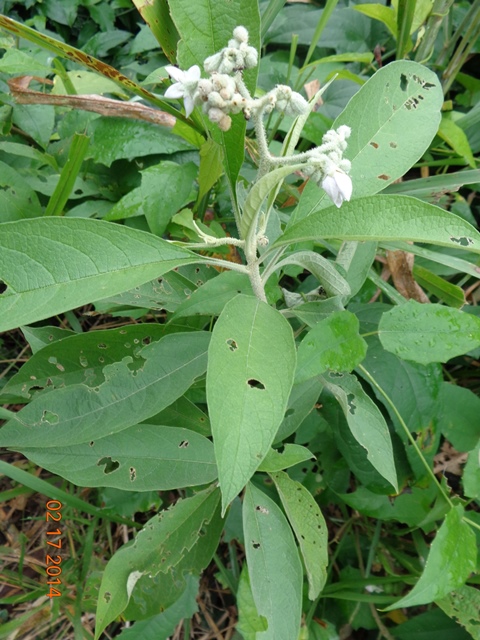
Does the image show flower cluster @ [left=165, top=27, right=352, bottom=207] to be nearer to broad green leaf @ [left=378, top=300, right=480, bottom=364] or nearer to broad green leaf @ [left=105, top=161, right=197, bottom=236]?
broad green leaf @ [left=378, top=300, right=480, bottom=364]

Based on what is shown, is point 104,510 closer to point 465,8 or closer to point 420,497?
point 420,497

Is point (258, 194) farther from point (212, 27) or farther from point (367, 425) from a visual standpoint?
point (367, 425)

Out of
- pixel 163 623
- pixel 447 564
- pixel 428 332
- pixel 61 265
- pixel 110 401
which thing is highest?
pixel 61 265

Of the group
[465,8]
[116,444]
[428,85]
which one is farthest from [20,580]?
[465,8]

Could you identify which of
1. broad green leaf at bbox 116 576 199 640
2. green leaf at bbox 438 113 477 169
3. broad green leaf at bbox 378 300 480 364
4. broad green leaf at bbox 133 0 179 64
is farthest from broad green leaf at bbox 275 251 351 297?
broad green leaf at bbox 116 576 199 640

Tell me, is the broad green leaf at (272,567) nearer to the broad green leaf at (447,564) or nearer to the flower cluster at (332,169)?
the broad green leaf at (447,564)
